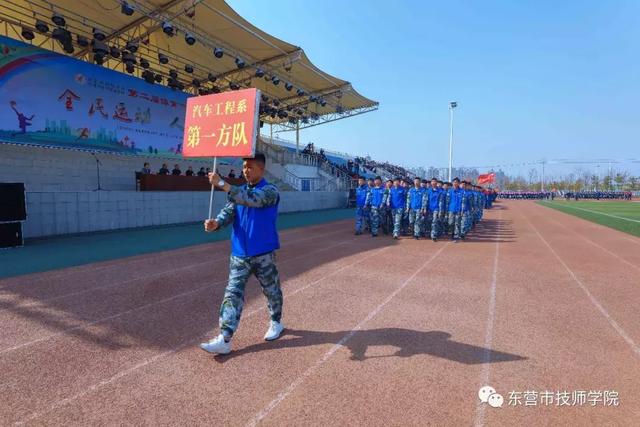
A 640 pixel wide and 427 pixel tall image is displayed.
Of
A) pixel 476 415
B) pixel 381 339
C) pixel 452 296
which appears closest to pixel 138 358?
pixel 381 339

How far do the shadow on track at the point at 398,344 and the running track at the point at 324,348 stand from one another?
0.02 metres

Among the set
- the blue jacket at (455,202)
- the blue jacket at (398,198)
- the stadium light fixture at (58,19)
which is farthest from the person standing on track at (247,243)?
the stadium light fixture at (58,19)

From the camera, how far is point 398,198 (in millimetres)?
11359

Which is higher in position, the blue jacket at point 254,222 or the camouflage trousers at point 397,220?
the blue jacket at point 254,222

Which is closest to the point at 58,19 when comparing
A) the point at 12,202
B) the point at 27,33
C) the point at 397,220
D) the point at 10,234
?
the point at 27,33

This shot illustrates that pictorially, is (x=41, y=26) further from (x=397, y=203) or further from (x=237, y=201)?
(x=237, y=201)

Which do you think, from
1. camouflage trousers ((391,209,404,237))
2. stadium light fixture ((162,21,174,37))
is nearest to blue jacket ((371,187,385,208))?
camouflage trousers ((391,209,404,237))

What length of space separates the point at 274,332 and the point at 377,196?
347 inches

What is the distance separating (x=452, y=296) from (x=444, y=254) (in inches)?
147

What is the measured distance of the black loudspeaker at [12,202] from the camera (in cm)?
827

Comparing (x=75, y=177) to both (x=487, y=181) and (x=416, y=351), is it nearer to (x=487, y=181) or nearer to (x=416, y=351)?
(x=416, y=351)

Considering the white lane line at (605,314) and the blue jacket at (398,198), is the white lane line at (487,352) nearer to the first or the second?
the white lane line at (605,314)

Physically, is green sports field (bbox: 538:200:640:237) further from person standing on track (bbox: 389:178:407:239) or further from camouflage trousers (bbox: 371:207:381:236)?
camouflage trousers (bbox: 371:207:381:236)

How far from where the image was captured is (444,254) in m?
8.83
